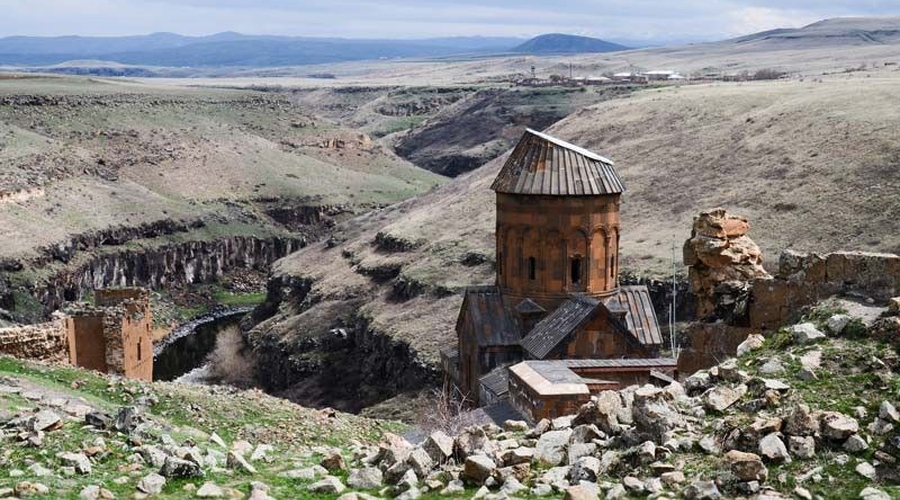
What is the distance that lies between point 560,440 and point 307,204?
8469 centimetres

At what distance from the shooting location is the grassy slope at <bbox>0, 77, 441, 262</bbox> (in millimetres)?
75938

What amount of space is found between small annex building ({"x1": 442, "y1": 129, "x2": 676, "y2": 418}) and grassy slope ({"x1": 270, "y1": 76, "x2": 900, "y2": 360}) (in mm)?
13009

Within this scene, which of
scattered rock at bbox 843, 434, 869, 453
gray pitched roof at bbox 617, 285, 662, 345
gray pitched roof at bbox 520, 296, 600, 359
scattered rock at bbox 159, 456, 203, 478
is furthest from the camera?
gray pitched roof at bbox 617, 285, 662, 345

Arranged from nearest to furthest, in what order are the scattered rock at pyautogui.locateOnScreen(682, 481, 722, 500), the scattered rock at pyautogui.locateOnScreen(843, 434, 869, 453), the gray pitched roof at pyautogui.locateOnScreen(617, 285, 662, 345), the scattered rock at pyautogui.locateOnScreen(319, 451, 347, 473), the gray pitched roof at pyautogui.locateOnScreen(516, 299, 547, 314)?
the scattered rock at pyautogui.locateOnScreen(682, 481, 722, 500), the scattered rock at pyautogui.locateOnScreen(843, 434, 869, 453), the scattered rock at pyautogui.locateOnScreen(319, 451, 347, 473), the gray pitched roof at pyautogui.locateOnScreen(617, 285, 662, 345), the gray pitched roof at pyautogui.locateOnScreen(516, 299, 547, 314)

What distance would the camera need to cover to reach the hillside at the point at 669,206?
45.9 m

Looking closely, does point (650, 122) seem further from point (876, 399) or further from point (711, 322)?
point (876, 399)

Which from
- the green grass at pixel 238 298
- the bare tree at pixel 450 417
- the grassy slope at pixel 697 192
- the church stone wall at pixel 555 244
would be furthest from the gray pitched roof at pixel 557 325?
the green grass at pixel 238 298

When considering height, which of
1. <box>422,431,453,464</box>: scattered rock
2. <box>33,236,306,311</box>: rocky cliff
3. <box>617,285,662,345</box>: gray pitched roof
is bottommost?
<box>33,236,306,311</box>: rocky cliff

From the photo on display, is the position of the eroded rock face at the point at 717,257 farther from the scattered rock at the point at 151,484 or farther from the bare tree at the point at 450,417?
the scattered rock at the point at 151,484

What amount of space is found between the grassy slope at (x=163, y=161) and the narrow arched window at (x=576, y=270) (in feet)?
142

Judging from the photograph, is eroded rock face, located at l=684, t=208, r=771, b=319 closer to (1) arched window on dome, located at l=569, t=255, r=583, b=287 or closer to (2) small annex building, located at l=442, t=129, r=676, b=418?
(2) small annex building, located at l=442, t=129, r=676, b=418

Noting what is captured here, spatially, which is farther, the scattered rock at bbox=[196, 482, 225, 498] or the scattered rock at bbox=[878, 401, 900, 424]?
the scattered rock at bbox=[196, 482, 225, 498]

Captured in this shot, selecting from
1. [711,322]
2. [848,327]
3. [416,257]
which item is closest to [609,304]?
[711,322]

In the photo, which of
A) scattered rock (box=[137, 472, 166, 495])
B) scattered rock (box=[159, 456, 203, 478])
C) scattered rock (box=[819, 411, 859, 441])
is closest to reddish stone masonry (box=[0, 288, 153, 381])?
scattered rock (box=[159, 456, 203, 478])
